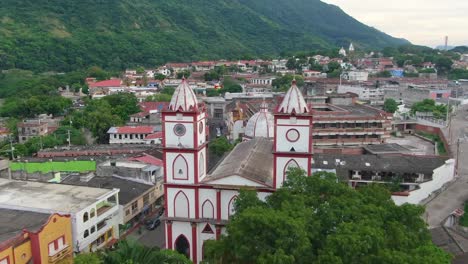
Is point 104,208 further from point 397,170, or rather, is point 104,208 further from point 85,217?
point 397,170

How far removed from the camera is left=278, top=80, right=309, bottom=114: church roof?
91.9 feet

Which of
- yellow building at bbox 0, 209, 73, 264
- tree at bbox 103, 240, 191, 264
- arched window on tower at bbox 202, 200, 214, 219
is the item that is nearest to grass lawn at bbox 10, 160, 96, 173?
yellow building at bbox 0, 209, 73, 264

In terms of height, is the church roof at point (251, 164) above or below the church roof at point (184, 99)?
below

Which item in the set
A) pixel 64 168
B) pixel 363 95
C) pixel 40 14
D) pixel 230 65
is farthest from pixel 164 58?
pixel 64 168

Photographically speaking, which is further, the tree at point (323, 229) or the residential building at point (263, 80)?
the residential building at point (263, 80)

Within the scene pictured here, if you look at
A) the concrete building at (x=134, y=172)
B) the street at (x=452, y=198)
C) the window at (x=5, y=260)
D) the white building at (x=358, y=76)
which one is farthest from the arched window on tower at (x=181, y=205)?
the white building at (x=358, y=76)

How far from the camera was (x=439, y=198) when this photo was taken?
38125 millimetres

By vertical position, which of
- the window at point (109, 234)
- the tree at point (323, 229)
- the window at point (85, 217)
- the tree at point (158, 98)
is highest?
the tree at point (158, 98)

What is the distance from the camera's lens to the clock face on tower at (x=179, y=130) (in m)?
28.9

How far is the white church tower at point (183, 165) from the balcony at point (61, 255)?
5978mm

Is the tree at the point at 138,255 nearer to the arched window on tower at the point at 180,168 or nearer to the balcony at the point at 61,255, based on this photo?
the balcony at the point at 61,255

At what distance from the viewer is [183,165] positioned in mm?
29172

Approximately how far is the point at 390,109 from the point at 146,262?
62449mm

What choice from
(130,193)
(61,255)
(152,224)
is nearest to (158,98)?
(130,193)
